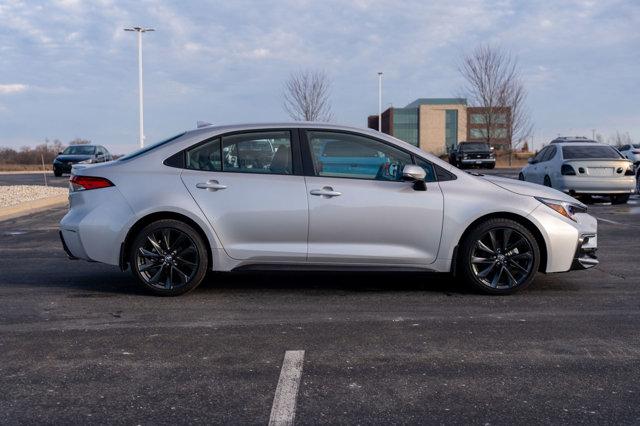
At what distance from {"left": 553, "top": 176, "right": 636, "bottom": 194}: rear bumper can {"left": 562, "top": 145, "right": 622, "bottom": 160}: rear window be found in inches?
23.1

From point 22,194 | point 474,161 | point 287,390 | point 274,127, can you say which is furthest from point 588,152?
point 474,161

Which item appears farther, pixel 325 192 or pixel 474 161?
pixel 474 161

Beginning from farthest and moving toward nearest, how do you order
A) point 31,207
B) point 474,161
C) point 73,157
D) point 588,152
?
point 474,161, point 73,157, point 31,207, point 588,152

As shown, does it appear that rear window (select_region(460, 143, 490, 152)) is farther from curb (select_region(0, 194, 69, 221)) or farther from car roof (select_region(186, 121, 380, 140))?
car roof (select_region(186, 121, 380, 140))

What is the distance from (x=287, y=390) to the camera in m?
4.08

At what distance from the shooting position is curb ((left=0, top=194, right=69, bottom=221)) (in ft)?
51.0

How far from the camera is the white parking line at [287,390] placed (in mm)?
3668

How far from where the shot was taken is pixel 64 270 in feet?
26.8

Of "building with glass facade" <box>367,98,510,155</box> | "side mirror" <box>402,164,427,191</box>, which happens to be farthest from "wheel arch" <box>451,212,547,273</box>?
"building with glass facade" <box>367,98,510,155</box>

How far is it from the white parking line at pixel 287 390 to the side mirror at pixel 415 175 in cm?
215

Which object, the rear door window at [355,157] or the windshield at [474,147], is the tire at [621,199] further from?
the windshield at [474,147]

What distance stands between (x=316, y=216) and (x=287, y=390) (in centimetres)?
251

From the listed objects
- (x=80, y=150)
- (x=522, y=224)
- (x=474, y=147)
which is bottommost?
(x=522, y=224)

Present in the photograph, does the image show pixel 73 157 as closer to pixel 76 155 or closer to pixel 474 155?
pixel 76 155
